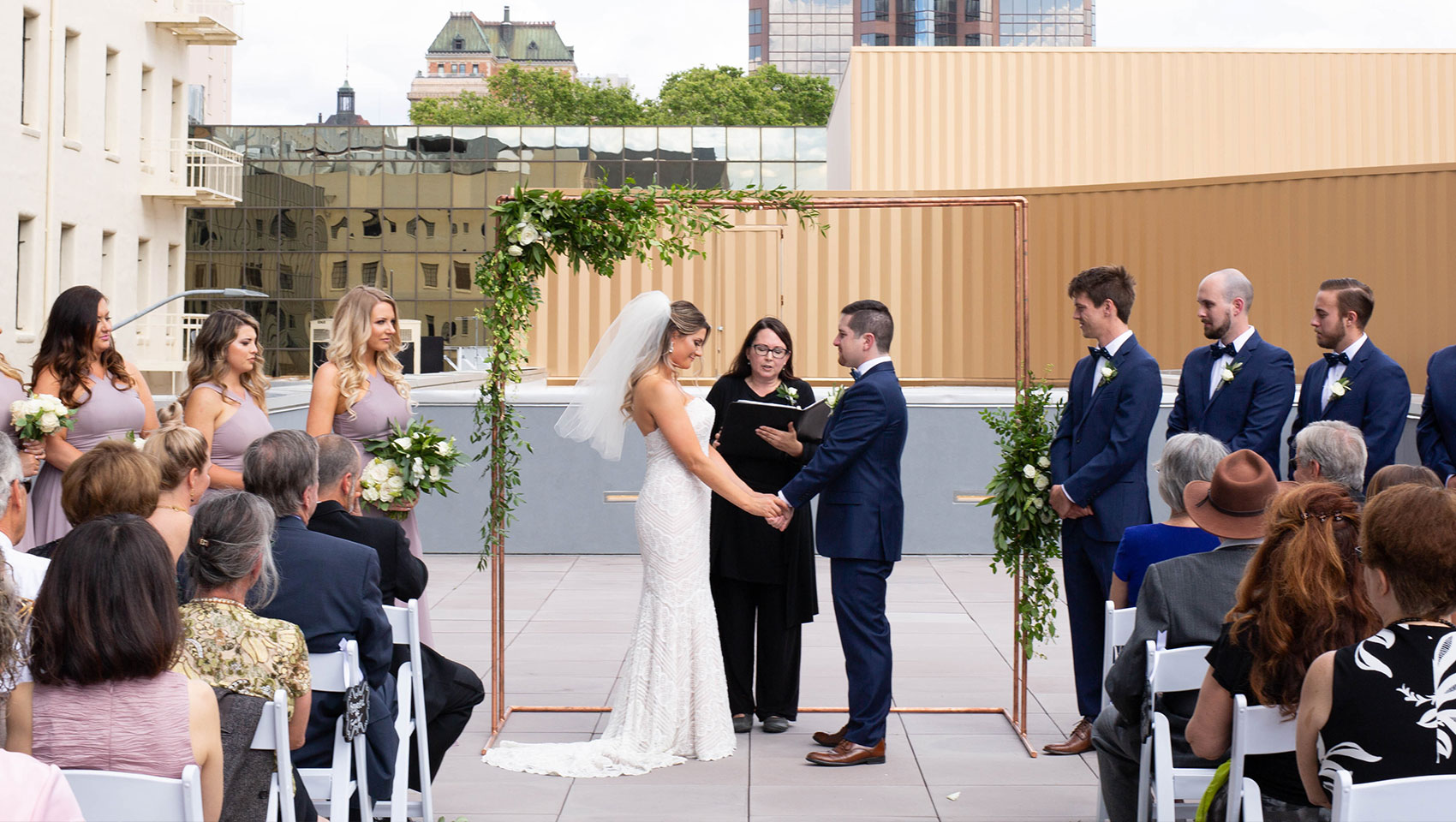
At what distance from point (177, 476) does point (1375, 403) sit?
4870 mm

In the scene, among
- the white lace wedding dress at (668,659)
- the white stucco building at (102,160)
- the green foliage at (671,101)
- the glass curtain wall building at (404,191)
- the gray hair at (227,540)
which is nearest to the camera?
the gray hair at (227,540)

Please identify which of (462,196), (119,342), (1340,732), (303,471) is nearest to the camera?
(1340,732)

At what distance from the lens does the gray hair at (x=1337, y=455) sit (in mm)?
4332

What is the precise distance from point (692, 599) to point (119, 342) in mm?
24747

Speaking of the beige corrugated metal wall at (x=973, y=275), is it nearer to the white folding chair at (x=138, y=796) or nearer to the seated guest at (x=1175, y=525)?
the seated guest at (x=1175, y=525)

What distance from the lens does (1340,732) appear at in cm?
251

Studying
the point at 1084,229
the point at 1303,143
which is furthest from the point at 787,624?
the point at 1303,143

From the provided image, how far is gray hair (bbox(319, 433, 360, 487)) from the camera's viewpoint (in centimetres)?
416

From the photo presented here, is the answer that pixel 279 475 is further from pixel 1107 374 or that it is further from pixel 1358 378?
pixel 1358 378

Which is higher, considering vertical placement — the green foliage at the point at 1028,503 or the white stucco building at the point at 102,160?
the white stucco building at the point at 102,160

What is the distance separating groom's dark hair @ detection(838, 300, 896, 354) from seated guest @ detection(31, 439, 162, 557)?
8.80 ft

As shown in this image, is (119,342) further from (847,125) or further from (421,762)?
(421,762)

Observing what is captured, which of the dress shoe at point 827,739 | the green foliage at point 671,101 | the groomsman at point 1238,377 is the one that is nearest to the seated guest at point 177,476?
the dress shoe at point 827,739

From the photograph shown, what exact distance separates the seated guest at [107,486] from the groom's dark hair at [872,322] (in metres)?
2.68
